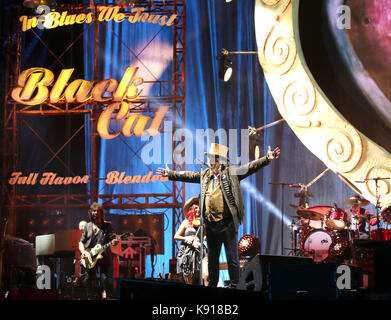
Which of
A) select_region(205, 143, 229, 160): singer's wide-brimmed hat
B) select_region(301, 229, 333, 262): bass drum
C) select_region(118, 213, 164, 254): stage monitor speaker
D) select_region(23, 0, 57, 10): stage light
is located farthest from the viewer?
select_region(118, 213, 164, 254): stage monitor speaker

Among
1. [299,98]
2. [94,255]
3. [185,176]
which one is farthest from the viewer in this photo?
[299,98]

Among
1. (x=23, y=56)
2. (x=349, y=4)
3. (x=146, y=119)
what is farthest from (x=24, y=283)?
(x=349, y=4)

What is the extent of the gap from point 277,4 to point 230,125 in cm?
241

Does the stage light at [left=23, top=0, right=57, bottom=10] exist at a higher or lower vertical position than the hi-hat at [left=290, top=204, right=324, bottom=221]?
higher

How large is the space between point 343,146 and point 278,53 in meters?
2.08

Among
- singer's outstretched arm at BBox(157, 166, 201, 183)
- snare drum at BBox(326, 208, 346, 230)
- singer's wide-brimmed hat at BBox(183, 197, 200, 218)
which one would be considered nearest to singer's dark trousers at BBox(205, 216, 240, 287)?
singer's outstretched arm at BBox(157, 166, 201, 183)

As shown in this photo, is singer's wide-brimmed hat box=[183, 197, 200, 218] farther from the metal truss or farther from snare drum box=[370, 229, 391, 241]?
snare drum box=[370, 229, 391, 241]

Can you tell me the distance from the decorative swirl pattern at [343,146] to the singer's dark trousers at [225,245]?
4216 millimetres

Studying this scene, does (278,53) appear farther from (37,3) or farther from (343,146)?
(37,3)

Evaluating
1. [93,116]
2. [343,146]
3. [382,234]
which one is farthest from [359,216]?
[93,116]

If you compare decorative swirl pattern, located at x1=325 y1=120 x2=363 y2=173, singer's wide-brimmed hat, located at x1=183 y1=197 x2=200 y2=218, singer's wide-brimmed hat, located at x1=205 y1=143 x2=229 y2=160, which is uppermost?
decorative swirl pattern, located at x1=325 y1=120 x2=363 y2=173

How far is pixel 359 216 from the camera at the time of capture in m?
9.38

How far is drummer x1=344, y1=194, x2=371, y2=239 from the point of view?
30.6 feet
